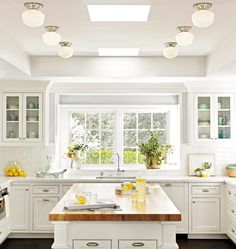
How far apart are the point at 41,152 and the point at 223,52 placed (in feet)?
11.2

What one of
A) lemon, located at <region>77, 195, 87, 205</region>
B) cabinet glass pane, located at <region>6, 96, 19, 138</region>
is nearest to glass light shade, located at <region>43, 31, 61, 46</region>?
lemon, located at <region>77, 195, 87, 205</region>

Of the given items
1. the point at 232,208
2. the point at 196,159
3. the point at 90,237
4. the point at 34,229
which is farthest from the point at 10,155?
the point at 90,237

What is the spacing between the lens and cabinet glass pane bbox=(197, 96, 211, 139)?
729 cm

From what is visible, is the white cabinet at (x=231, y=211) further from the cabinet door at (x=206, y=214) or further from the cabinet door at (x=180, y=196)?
the cabinet door at (x=180, y=196)

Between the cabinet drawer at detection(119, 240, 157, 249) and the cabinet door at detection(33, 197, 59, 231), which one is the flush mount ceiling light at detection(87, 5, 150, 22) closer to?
the cabinet drawer at detection(119, 240, 157, 249)

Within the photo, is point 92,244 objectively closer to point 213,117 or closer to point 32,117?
point 32,117

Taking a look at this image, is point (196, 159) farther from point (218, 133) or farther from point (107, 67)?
point (107, 67)

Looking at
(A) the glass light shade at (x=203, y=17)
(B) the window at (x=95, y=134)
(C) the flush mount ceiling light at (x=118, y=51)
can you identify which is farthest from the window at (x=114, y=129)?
(A) the glass light shade at (x=203, y=17)

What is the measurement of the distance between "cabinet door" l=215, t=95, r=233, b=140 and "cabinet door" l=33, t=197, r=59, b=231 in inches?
A: 107

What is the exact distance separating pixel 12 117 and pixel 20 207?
141cm

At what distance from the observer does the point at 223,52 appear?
545 centimetres

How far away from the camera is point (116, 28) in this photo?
4820mm

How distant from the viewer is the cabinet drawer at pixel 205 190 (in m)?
6.79

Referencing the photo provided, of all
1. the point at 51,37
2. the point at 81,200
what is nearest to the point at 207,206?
the point at 81,200
